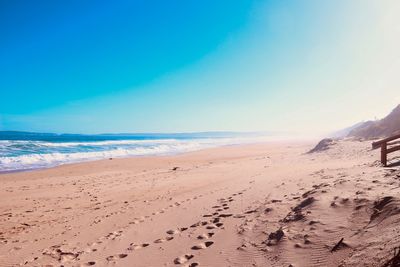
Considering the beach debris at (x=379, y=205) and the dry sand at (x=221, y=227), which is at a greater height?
the beach debris at (x=379, y=205)

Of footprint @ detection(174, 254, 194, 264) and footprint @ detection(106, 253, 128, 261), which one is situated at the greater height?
footprint @ detection(174, 254, 194, 264)

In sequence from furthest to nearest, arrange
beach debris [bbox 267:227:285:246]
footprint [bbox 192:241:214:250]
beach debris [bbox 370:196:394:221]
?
footprint [bbox 192:241:214:250] < beach debris [bbox 267:227:285:246] < beach debris [bbox 370:196:394:221]

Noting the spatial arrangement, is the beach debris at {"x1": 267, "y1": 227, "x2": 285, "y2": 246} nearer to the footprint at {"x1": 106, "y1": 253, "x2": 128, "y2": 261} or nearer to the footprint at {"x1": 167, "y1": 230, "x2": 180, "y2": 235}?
the footprint at {"x1": 167, "y1": 230, "x2": 180, "y2": 235}

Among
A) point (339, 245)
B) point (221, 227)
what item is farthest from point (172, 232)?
point (339, 245)

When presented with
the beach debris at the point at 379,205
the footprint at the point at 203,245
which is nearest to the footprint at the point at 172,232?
the footprint at the point at 203,245

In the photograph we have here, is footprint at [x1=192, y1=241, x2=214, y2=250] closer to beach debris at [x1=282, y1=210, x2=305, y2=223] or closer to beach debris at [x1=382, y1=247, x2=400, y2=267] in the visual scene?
beach debris at [x1=282, y1=210, x2=305, y2=223]

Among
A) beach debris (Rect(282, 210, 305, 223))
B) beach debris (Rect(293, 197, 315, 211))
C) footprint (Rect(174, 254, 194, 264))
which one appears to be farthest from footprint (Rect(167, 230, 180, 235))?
beach debris (Rect(293, 197, 315, 211))

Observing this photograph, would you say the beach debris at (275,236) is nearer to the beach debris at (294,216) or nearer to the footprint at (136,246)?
the beach debris at (294,216)

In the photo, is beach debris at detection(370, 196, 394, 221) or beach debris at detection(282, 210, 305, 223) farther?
beach debris at detection(282, 210, 305, 223)

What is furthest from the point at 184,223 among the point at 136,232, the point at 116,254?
the point at 116,254

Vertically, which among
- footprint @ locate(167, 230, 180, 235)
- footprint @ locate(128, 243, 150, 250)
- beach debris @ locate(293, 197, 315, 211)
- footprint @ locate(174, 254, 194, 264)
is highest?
beach debris @ locate(293, 197, 315, 211)

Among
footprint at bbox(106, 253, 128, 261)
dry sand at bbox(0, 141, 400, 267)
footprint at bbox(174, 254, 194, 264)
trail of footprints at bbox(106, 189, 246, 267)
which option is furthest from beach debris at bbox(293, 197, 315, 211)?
footprint at bbox(106, 253, 128, 261)

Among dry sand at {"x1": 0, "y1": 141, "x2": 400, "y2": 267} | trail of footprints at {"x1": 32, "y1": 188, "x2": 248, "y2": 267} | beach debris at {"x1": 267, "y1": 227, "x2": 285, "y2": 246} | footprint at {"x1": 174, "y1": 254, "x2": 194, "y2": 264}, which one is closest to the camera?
dry sand at {"x1": 0, "y1": 141, "x2": 400, "y2": 267}

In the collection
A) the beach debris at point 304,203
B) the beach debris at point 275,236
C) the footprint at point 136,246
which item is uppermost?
the beach debris at point 304,203
